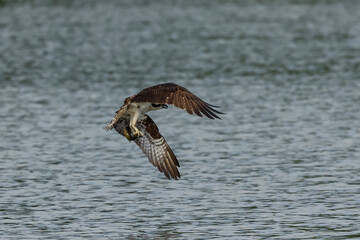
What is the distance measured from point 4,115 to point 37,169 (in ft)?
17.9

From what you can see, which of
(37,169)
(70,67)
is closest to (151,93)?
(37,169)

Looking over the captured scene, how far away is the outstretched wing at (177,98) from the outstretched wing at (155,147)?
4.38 feet

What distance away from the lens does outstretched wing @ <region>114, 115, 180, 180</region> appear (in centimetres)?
1330

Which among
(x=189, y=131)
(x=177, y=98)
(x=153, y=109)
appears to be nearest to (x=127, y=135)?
(x=153, y=109)

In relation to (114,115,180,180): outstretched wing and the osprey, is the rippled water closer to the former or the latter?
(114,115,180,180): outstretched wing

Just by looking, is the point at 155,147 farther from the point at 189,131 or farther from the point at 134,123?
the point at 189,131

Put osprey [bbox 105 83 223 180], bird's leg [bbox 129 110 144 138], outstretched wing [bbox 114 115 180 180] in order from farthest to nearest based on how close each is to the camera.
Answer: outstretched wing [bbox 114 115 180 180] → bird's leg [bbox 129 110 144 138] → osprey [bbox 105 83 223 180]

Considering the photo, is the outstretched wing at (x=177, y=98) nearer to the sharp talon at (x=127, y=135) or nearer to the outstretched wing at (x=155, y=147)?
the sharp talon at (x=127, y=135)

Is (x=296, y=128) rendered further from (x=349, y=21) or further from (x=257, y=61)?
(x=349, y=21)

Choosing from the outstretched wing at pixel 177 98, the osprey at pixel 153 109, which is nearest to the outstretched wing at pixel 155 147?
the osprey at pixel 153 109

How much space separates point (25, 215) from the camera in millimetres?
12562

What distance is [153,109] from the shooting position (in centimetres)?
1274

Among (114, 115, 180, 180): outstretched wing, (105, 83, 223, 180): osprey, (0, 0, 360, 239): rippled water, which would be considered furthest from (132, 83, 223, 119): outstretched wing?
(0, 0, 360, 239): rippled water

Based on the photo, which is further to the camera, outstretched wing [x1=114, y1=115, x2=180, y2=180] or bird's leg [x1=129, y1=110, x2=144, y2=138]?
outstretched wing [x1=114, y1=115, x2=180, y2=180]
